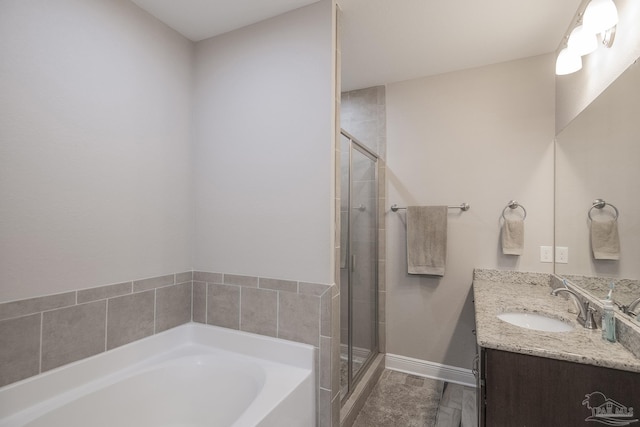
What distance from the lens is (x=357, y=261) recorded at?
228 cm

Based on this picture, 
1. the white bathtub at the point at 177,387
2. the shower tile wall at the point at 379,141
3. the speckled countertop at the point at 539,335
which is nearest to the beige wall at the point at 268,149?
the white bathtub at the point at 177,387

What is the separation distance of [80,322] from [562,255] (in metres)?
2.85

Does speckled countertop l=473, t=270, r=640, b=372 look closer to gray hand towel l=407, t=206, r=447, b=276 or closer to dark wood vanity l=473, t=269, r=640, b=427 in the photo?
dark wood vanity l=473, t=269, r=640, b=427

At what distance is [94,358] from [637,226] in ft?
8.28

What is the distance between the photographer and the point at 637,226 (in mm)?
1217

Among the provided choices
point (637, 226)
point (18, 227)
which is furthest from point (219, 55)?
point (637, 226)

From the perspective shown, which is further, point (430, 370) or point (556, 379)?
point (430, 370)

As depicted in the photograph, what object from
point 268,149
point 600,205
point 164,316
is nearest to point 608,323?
point 600,205

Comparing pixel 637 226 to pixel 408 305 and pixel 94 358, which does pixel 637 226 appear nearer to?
pixel 408 305

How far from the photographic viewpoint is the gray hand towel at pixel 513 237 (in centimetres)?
218

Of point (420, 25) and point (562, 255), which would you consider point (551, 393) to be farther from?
point (420, 25)

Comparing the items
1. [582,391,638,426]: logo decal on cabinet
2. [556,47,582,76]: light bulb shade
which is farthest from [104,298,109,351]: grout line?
[556,47,582,76]: light bulb shade

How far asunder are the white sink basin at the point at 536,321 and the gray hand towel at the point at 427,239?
0.74 meters

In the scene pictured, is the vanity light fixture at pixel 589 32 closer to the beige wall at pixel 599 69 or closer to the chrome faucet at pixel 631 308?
the beige wall at pixel 599 69
